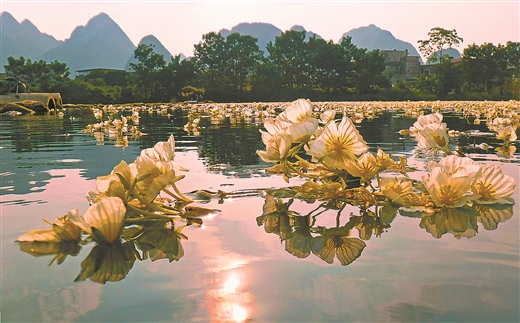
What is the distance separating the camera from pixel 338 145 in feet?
6.55

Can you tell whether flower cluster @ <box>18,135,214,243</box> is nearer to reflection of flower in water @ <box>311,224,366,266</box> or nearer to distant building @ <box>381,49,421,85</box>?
reflection of flower in water @ <box>311,224,366,266</box>

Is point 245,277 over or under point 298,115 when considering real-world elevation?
under

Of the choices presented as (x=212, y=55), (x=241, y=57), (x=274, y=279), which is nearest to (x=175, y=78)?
(x=212, y=55)

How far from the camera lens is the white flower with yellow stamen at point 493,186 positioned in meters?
1.87

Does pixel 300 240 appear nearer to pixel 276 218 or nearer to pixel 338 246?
pixel 338 246

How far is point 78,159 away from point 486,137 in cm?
449

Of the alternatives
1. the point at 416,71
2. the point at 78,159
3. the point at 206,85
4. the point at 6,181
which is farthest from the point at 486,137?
the point at 416,71

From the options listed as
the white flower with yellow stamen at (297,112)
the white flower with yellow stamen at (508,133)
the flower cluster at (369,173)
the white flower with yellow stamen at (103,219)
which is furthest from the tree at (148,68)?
the white flower with yellow stamen at (103,219)

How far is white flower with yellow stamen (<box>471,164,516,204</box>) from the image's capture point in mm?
1874

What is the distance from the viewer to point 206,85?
4706 centimetres

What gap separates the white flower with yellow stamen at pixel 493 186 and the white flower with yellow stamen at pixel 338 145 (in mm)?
479

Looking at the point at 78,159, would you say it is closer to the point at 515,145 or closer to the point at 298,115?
the point at 298,115

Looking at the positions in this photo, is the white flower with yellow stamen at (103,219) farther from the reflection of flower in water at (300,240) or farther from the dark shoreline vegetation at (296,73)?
the dark shoreline vegetation at (296,73)

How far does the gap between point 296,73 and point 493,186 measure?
48.3m
